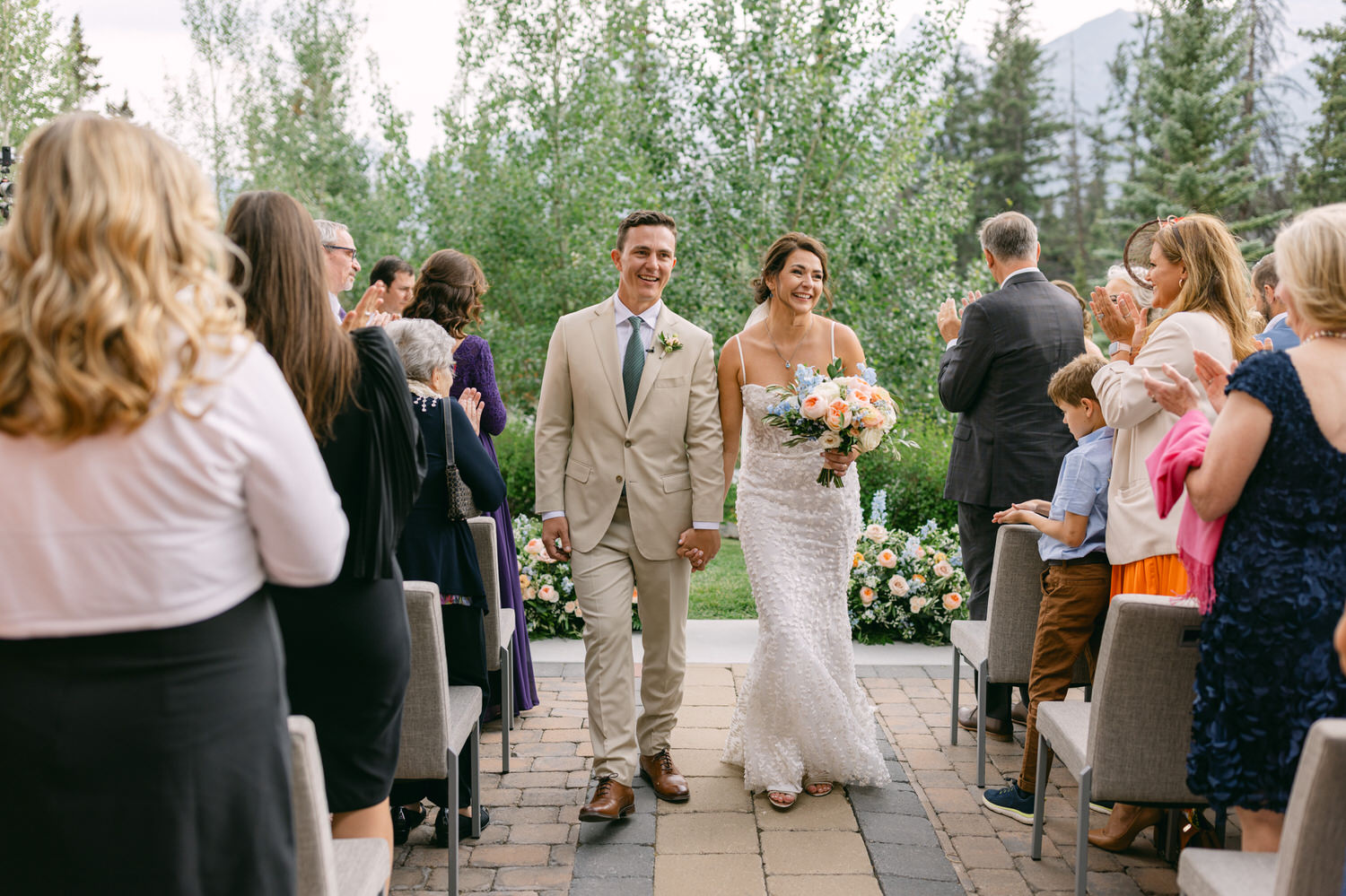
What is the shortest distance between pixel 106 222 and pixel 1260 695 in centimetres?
277

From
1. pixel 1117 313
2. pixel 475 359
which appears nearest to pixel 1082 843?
pixel 1117 313

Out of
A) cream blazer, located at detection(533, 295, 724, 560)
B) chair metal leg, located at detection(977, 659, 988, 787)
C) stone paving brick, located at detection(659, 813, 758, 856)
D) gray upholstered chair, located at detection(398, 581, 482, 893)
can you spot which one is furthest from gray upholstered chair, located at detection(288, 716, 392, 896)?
chair metal leg, located at detection(977, 659, 988, 787)

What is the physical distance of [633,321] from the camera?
421 centimetres

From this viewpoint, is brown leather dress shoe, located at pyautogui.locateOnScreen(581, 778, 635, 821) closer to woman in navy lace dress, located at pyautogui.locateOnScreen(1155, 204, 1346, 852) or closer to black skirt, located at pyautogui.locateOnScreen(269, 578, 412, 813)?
black skirt, located at pyautogui.locateOnScreen(269, 578, 412, 813)

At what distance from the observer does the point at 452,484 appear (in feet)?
12.1

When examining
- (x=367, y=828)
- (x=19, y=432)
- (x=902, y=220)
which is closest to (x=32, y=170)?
(x=19, y=432)

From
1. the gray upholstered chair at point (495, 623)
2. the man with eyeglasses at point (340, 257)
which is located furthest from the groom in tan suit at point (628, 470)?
the man with eyeglasses at point (340, 257)

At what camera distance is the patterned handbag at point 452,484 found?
3672 millimetres

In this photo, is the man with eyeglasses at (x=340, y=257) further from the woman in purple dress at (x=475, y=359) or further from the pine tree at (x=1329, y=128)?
the pine tree at (x=1329, y=128)

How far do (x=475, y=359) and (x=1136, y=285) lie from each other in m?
3.13

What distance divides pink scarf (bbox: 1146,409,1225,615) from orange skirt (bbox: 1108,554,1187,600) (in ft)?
2.28

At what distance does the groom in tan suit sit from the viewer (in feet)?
13.4

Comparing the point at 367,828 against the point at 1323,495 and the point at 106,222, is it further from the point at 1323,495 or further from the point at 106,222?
the point at 1323,495

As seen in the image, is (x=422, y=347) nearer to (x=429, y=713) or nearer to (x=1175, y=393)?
(x=429, y=713)
